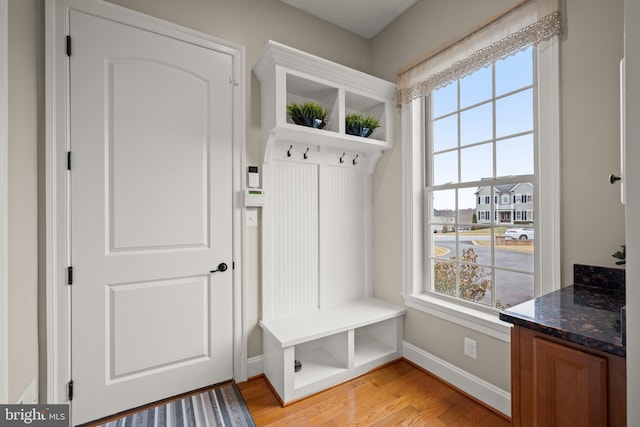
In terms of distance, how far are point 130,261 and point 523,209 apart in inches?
92.7

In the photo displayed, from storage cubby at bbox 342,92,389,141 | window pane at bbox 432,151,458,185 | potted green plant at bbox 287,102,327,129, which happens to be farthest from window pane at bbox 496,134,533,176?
→ potted green plant at bbox 287,102,327,129

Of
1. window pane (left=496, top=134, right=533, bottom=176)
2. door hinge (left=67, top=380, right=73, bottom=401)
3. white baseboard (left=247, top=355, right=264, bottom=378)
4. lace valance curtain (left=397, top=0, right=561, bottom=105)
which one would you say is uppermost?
lace valance curtain (left=397, top=0, right=561, bottom=105)

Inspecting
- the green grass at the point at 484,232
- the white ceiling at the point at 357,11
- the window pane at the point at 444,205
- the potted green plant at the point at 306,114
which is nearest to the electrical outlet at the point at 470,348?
the green grass at the point at 484,232

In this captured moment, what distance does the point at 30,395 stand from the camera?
135cm

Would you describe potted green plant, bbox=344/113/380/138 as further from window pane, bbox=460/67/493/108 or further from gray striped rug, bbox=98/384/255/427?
gray striped rug, bbox=98/384/255/427

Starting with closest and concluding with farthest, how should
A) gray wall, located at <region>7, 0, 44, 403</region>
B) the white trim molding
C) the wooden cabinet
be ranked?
the wooden cabinet < the white trim molding < gray wall, located at <region>7, 0, 44, 403</region>

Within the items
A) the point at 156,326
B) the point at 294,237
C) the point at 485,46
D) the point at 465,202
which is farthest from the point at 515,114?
the point at 156,326

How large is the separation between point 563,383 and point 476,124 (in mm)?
1546

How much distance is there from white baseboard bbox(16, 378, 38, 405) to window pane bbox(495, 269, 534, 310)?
2563mm

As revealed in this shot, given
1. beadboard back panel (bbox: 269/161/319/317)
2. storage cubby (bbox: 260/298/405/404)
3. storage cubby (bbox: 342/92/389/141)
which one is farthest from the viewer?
storage cubby (bbox: 342/92/389/141)

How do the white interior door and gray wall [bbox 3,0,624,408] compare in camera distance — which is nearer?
gray wall [bbox 3,0,624,408]

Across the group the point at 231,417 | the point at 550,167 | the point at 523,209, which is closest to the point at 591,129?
the point at 550,167

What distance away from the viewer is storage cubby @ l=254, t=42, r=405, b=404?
6.14ft

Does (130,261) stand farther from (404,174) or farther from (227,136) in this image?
(404,174)
